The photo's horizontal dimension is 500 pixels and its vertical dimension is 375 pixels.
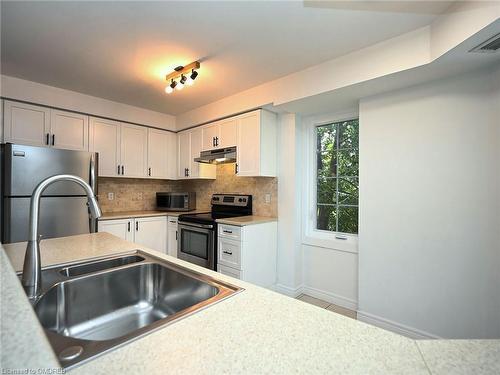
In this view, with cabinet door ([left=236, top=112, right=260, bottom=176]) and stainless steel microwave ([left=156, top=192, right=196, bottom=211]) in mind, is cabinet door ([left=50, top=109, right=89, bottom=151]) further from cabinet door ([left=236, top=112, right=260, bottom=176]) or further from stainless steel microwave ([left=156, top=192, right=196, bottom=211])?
cabinet door ([left=236, top=112, right=260, bottom=176])

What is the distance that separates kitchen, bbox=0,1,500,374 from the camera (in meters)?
0.62

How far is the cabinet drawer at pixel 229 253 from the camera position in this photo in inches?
103

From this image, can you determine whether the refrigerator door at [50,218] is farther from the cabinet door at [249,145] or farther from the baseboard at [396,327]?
the baseboard at [396,327]

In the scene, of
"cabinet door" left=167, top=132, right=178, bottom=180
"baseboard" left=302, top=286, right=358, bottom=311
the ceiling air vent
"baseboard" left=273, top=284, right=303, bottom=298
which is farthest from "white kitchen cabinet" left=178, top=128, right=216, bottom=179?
the ceiling air vent

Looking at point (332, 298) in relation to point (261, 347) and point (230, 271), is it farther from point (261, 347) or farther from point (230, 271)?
point (261, 347)

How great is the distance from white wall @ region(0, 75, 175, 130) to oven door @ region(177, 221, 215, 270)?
1.67 metres

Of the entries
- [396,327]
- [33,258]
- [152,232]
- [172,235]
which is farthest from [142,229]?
[396,327]

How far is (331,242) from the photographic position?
9.07 feet

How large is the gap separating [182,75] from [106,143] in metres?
1.61

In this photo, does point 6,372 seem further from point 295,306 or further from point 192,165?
point 192,165

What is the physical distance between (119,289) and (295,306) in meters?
0.84


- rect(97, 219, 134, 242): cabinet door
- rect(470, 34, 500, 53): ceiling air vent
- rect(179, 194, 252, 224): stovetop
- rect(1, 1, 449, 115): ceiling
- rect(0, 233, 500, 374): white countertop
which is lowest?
rect(97, 219, 134, 242): cabinet door

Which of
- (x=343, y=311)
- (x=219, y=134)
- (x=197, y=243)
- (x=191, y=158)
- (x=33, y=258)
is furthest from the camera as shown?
(x=191, y=158)

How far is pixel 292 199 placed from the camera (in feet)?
9.58
